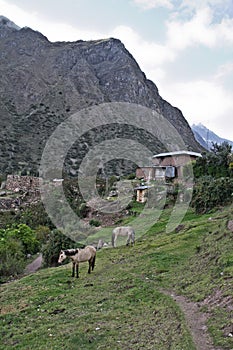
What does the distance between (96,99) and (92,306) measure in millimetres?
112029

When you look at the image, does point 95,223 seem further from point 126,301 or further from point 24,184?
point 24,184

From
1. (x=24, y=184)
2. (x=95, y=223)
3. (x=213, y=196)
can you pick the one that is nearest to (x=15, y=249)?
(x=95, y=223)

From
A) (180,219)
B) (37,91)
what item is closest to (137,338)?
(180,219)

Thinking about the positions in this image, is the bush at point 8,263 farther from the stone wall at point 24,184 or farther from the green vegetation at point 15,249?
the stone wall at point 24,184

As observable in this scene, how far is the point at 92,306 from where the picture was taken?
41.6 ft

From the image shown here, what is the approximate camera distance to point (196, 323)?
9766 millimetres

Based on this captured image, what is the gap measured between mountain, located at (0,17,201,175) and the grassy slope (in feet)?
189

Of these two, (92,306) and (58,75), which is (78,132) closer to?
(58,75)

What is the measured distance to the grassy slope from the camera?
31.5 ft

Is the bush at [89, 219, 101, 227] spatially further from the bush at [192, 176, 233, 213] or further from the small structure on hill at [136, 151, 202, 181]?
the small structure on hill at [136, 151, 202, 181]

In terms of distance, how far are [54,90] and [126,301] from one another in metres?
108

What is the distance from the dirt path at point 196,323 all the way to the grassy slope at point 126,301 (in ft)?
0.56

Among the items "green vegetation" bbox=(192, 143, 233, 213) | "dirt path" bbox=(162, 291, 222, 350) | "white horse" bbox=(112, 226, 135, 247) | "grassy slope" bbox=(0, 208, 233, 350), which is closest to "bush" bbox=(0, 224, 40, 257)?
"white horse" bbox=(112, 226, 135, 247)

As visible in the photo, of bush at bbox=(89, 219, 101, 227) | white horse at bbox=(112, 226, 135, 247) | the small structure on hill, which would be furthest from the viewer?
the small structure on hill
